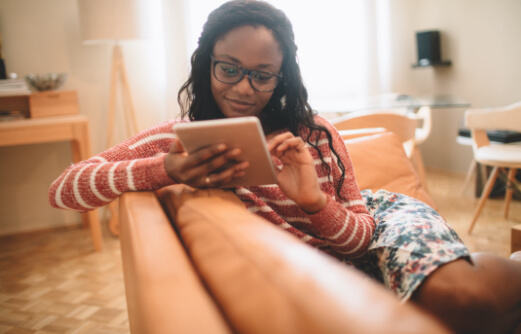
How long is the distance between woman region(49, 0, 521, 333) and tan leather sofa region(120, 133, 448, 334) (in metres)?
0.26

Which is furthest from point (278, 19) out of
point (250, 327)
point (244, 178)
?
point (250, 327)

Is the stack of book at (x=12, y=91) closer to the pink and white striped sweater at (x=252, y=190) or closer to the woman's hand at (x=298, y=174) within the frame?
the pink and white striped sweater at (x=252, y=190)

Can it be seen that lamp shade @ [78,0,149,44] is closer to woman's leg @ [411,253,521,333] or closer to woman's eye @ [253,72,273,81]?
woman's eye @ [253,72,273,81]

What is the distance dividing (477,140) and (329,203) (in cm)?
215

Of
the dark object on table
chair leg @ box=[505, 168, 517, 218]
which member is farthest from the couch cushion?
the dark object on table

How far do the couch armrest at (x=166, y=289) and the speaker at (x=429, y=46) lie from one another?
395cm

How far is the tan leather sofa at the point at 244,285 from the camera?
0.35 m

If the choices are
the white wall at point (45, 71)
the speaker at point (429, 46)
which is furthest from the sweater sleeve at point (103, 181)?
the speaker at point (429, 46)

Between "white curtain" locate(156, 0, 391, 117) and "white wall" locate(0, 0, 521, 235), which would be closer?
"white wall" locate(0, 0, 521, 235)

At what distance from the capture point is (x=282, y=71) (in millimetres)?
1259

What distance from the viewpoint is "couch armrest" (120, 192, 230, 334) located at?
426 mm

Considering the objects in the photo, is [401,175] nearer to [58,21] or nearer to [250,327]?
[250,327]

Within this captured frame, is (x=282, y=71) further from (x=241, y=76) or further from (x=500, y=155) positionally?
(x=500, y=155)

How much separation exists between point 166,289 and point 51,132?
2.47 metres
